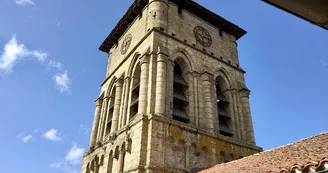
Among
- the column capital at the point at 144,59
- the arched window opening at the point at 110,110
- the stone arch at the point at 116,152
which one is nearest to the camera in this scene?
the stone arch at the point at 116,152

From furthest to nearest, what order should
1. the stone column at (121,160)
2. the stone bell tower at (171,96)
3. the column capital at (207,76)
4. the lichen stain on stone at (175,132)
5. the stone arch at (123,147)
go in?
the column capital at (207,76), the stone arch at (123,147), the stone column at (121,160), the lichen stain on stone at (175,132), the stone bell tower at (171,96)

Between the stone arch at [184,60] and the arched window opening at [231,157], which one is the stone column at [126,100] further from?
the arched window opening at [231,157]

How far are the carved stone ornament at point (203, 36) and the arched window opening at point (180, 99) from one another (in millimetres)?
3285

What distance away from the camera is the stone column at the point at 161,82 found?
13855 millimetres

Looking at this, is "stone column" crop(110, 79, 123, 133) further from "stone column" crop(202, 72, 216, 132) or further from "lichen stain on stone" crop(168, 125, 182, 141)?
"stone column" crop(202, 72, 216, 132)

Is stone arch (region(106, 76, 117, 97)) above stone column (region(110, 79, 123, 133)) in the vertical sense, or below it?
above

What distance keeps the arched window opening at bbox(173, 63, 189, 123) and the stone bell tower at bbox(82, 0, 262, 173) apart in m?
0.06

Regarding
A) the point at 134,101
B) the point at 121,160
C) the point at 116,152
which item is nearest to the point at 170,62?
the point at 134,101

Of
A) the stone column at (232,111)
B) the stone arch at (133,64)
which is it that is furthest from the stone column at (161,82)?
the stone column at (232,111)

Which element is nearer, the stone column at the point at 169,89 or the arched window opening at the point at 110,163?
the stone column at the point at 169,89

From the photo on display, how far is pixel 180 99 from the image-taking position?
1571cm

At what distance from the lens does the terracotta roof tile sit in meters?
6.71

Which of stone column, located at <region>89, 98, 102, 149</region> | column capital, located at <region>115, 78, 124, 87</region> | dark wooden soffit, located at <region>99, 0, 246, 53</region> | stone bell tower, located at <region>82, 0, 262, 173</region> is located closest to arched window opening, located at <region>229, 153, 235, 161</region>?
stone bell tower, located at <region>82, 0, 262, 173</region>

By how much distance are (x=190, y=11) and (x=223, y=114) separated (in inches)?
327
